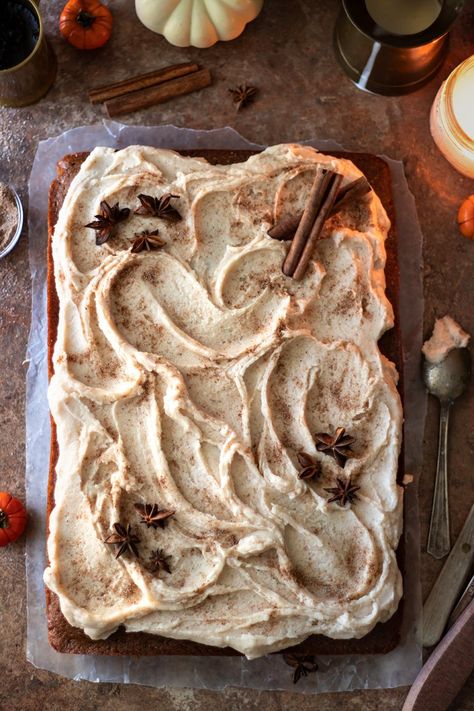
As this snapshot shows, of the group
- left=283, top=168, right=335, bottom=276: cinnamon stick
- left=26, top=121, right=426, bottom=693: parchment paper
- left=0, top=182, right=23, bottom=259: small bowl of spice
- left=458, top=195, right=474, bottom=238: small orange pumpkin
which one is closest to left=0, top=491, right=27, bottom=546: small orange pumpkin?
left=26, top=121, right=426, bottom=693: parchment paper

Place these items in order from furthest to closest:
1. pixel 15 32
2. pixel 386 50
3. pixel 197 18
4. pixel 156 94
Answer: pixel 156 94, pixel 197 18, pixel 15 32, pixel 386 50

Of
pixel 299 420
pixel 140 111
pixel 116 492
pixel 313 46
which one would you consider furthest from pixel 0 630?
pixel 313 46

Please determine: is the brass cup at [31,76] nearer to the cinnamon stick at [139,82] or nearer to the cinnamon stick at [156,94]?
the cinnamon stick at [139,82]

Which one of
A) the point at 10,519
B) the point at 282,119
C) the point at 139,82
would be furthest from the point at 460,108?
the point at 10,519

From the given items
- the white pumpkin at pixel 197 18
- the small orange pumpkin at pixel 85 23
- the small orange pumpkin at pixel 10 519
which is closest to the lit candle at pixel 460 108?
the white pumpkin at pixel 197 18

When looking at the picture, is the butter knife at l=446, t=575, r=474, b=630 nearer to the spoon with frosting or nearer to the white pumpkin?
the spoon with frosting

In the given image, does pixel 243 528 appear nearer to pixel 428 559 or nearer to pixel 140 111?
Answer: pixel 428 559

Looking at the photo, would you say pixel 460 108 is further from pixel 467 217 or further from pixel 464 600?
pixel 464 600
